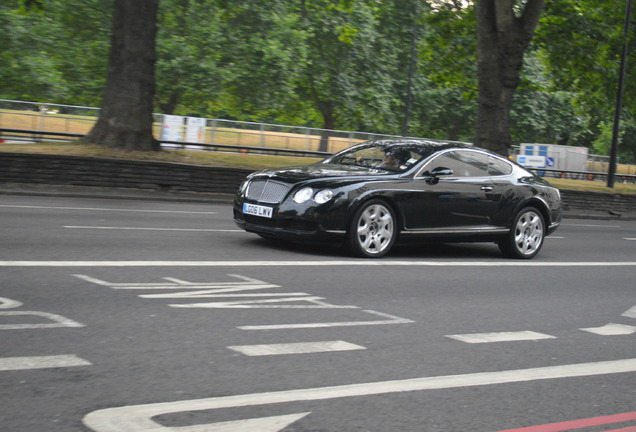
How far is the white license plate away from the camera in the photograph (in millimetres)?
10789

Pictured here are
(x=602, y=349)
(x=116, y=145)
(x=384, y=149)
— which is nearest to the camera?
(x=602, y=349)

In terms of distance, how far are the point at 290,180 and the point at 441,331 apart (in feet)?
13.7

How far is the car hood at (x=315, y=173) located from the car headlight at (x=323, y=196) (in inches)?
10.2

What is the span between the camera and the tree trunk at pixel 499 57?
990 inches

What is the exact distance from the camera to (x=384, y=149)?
12.3m

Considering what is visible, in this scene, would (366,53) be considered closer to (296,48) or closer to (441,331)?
(296,48)

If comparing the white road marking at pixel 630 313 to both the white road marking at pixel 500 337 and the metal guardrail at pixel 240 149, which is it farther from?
the metal guardrail at pixel 240 149

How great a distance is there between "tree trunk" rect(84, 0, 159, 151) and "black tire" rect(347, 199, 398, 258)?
11.1 m

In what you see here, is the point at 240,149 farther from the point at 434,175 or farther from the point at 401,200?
the point at 401,200

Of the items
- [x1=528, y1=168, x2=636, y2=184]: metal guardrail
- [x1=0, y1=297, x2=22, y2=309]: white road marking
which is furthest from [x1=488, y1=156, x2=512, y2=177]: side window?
[x1=528, y1=168, x2=636, y2=184]: metal guardrail

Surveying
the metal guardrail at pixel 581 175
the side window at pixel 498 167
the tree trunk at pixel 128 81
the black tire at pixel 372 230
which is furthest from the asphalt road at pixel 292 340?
the metal guardrail at pixel 581 175

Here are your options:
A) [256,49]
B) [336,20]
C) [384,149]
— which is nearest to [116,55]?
[384,149]

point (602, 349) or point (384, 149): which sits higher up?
point (384, 149)

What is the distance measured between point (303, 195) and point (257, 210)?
64 centimetres
